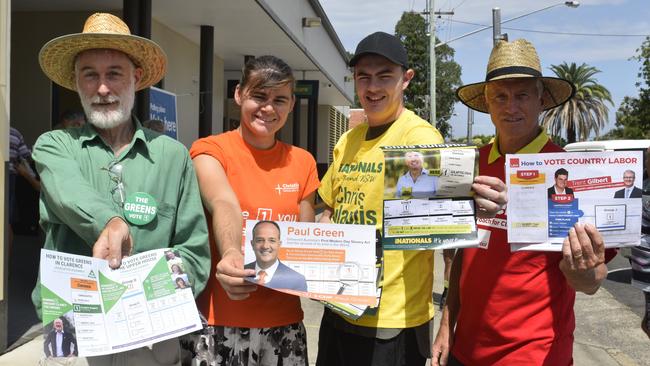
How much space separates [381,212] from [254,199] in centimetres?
59

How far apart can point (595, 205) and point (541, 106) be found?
0.73 meters

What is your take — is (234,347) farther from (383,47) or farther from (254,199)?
(383,47)

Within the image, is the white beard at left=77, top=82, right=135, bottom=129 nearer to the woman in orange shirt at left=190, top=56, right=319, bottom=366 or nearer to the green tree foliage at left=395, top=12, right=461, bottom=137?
the woman in orange shirt at left=190, top=56, right=319, bottom=366

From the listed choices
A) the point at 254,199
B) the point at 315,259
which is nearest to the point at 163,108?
the point at 254,199

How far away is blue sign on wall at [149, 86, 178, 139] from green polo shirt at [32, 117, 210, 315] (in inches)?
194

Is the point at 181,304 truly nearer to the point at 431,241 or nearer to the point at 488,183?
the point at 431,241

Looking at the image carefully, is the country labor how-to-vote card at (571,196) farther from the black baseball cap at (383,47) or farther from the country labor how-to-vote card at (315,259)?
the black baseball cap at (383,47)

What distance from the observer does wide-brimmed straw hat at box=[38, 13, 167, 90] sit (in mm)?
2295

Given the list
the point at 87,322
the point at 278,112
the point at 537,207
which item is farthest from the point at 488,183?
the point at 87,322

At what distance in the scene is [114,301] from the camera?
203cm

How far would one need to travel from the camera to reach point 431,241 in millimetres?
2229

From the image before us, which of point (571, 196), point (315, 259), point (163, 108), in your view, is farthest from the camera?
point (163, 108)

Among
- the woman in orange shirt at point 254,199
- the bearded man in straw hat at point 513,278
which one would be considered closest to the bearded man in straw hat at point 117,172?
the woman in orange shirt at point 254,199

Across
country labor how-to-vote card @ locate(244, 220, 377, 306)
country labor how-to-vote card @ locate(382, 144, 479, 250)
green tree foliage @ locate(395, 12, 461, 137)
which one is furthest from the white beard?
green tree foliage @ locate(395, 12, 461, 137)
